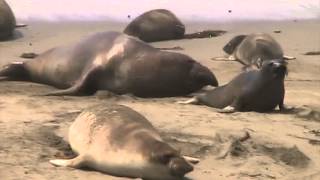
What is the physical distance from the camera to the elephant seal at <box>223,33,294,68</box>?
344 inches

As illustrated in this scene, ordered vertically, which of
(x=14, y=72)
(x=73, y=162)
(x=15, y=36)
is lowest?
(x=15, y=36)

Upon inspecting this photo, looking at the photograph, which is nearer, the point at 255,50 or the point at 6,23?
the point at 255,50

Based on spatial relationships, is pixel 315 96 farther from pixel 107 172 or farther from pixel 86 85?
pixel 107 172

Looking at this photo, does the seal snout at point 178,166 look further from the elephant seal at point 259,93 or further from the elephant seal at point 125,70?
the elephant seal at point 125,70

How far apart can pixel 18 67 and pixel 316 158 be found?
3.73m

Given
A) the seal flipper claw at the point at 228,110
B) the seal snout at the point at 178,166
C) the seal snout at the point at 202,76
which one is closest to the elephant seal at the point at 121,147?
the seal snout at the point at 178,166

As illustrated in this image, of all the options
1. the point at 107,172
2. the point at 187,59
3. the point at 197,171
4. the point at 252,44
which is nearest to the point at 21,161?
the point at 107,172

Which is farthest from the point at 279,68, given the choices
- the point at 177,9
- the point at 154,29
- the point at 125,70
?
the point at 177,9

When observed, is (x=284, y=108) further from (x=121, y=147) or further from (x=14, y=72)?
(x=14, y=72)

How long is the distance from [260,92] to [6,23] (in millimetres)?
5530

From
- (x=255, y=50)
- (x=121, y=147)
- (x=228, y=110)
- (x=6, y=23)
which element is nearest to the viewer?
(x=121, y=147)

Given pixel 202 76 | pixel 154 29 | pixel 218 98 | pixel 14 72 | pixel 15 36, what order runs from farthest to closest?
pixel 154 29 → pixel 15 36 → pixel 14 72 → pixel 202 76 → pixel 218 98

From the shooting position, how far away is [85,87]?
252 inches

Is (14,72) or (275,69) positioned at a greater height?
(275,69)
